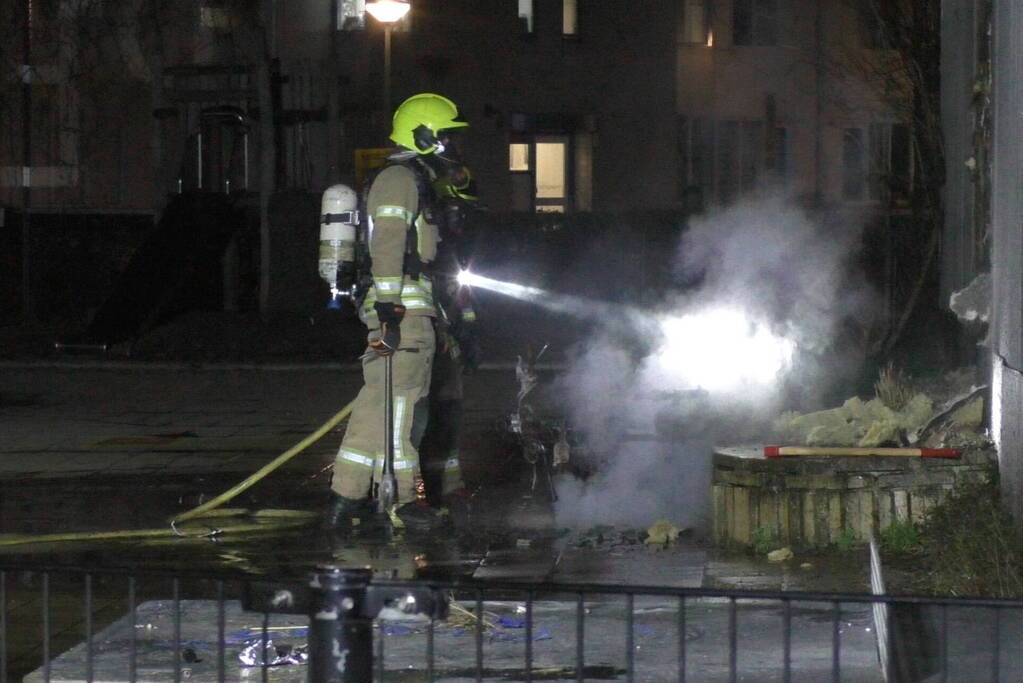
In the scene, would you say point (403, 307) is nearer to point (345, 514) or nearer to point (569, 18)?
point (345, 514)

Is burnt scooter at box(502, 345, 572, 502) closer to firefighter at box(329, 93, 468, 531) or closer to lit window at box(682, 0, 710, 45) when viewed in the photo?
firefighter at box(329, 93, 468, 531)

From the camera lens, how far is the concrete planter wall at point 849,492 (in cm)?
785

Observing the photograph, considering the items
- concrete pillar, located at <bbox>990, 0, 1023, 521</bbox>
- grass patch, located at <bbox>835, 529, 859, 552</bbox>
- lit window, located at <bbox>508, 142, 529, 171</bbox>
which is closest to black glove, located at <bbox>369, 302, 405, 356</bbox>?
grass patch, located at <bbox>835, 529, 859, 552</bbox>

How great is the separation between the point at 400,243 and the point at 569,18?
72.2ft

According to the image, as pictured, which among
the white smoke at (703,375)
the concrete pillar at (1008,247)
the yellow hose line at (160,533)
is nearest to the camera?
the concrete pillar at (1008,247)

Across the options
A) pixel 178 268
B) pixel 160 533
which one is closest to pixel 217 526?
pixel 160 533

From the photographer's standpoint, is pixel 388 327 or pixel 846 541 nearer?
pixel 846 541

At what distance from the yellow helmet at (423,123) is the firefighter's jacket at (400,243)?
122 mm

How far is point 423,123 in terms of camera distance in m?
8.75

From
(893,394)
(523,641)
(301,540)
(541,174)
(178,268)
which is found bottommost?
(523,641)

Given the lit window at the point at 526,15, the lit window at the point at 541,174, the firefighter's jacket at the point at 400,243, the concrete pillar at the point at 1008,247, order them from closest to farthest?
the concrete pillar at the point at 1008,247, the firefighter's jacket at the point at 400,243, the lit window at the point at 526,15, the lit window at the point at 541,174

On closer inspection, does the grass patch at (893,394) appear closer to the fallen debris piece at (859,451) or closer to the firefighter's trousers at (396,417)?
the fallen debris piece at (859,451)

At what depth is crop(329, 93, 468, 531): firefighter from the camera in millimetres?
8461

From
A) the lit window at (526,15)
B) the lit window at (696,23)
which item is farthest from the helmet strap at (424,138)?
the lit window at (696,23)
